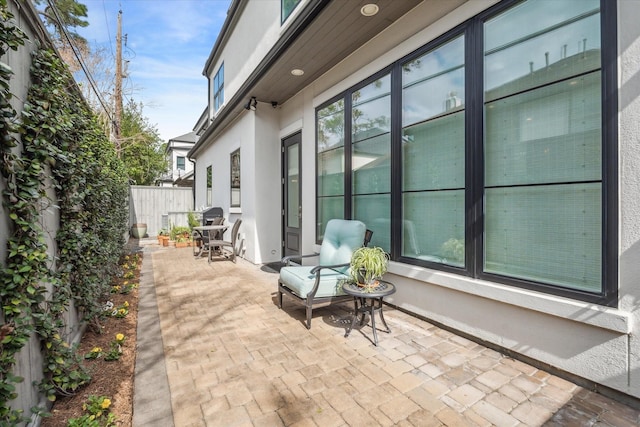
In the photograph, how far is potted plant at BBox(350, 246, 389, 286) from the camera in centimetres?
306

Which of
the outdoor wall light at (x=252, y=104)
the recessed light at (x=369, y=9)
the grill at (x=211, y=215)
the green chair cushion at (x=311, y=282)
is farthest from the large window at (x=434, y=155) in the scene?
the grill at (x=211, y=215)

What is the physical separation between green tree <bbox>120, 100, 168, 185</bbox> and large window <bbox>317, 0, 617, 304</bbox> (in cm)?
1794

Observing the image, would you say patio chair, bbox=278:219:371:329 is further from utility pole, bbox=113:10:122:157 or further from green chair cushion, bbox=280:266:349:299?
utility pole, bbox=113:10:122:157

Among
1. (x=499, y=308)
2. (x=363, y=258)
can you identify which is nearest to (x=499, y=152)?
(x=499, y=308)

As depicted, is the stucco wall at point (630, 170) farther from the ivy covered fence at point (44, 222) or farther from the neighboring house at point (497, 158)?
the ivy covered fence at point (44, 222)

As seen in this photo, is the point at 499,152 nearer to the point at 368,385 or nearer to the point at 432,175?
the point at 432,175

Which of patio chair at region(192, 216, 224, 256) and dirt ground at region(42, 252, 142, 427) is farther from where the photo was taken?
patio chair at region(192, 216, 224, 256)

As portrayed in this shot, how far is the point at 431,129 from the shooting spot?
3.42 meters

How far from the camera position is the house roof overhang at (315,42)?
3.49m

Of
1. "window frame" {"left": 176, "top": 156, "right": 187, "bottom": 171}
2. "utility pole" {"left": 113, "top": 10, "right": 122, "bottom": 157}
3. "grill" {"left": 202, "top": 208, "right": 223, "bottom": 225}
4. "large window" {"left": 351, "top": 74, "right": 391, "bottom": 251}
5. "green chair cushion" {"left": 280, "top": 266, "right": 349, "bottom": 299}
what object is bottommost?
"green chair cushion" {"left": 280, "top": 266, "right": 349, "bottom": 299}

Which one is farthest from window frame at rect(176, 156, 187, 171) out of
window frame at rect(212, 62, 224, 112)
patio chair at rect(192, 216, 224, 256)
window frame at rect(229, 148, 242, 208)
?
window frame at rect(229, 148, 242, 208)

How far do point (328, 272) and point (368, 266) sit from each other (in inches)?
32.5

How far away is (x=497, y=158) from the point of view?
281 cm

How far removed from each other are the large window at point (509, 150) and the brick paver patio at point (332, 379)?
71 cm
